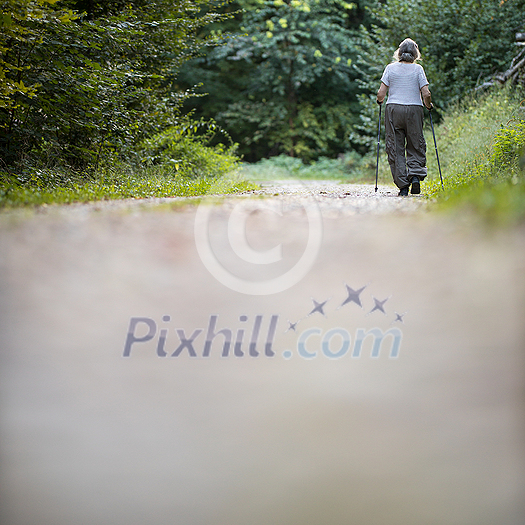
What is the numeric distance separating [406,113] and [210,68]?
13.7 metres

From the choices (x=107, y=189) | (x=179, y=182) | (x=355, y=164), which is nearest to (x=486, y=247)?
(x=107, y=189)

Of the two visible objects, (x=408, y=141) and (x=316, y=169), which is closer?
(x=408, y=141)

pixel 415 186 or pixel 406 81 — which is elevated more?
Answer: pixel 406 81

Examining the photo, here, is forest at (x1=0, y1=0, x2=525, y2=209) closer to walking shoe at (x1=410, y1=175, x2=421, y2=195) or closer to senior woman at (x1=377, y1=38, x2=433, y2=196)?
senior woman at (x1=377, y1=38, x2=433, y2=196)

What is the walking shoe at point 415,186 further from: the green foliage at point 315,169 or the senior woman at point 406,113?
the green foliage at point 315,169

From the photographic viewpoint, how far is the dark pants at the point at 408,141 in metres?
5.16

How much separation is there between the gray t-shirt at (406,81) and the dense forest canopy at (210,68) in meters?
2.48

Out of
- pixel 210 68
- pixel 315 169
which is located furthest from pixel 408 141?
pixel 210 68

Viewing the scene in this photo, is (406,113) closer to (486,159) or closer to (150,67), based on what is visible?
(486,159)

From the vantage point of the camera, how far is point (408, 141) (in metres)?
5.19

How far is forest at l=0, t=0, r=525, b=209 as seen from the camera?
16.5 ft

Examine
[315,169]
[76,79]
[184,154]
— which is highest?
[76,79]

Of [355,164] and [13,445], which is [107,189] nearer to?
[13,445]

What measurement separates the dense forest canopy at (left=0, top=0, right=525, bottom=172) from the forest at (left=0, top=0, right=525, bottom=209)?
20mm
